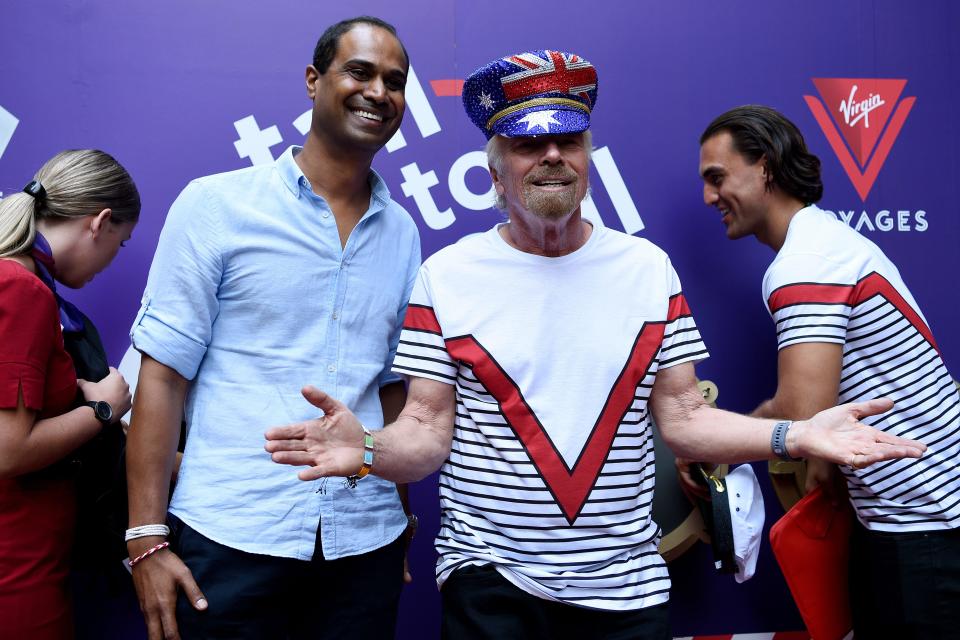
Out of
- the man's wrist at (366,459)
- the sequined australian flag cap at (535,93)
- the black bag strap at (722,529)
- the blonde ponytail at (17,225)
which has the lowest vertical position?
the black bag strap at (722,529)

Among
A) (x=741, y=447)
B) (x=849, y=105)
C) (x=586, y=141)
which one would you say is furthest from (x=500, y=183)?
(x=849, y=105)

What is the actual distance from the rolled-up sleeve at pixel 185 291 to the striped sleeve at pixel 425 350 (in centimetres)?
42

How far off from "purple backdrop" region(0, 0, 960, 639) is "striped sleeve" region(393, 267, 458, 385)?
0.90 meters

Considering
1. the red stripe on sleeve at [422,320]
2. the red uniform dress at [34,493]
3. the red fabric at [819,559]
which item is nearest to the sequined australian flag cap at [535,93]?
the red stripe on sleeve at [422,320]

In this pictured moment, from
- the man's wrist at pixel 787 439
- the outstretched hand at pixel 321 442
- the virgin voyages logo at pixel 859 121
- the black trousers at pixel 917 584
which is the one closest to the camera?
the outstretched hand at pixel 321 442

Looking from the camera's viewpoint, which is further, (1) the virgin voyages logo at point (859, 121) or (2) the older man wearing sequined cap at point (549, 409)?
(1) the virgin voyages logo at point (859, 121)

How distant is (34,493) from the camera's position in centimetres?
182

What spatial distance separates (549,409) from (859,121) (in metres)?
1.81

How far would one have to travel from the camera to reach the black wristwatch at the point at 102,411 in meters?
1.82

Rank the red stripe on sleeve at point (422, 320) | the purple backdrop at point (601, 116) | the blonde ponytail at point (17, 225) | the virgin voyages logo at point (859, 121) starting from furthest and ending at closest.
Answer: the virgin voyages logo at point (859, 121) < the purple backdrop at point (601, 116) < the blonde ponytail at point (17, 225) < the red stripe on sleeve at point (422, 320)

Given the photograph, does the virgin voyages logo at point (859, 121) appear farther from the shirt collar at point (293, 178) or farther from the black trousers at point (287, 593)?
the black trousers at point (287, 593)

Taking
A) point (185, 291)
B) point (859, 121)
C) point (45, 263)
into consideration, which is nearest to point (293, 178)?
point (185, 291)

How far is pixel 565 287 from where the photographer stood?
1.70 m

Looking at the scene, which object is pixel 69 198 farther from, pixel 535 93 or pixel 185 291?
pixel 535 93
